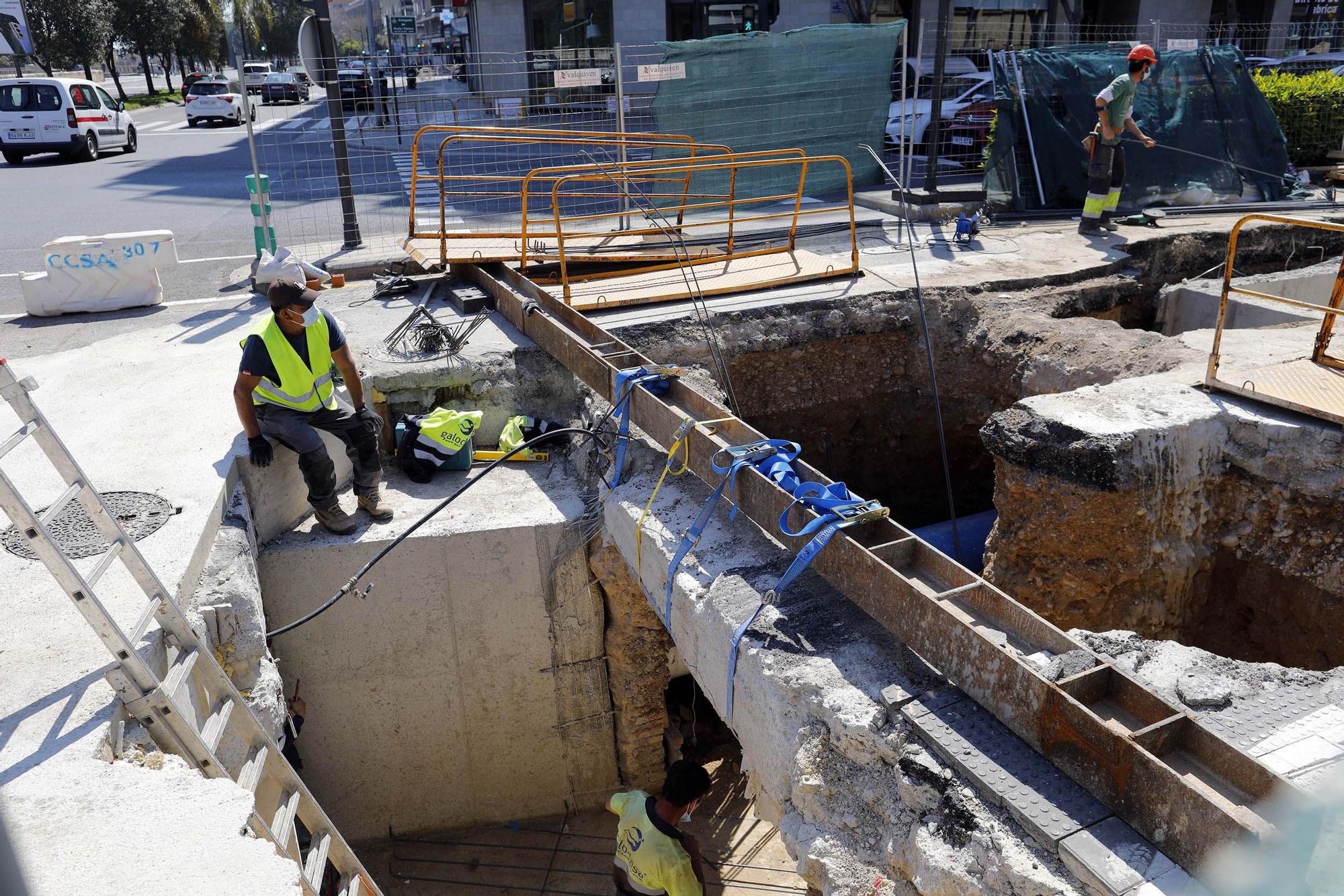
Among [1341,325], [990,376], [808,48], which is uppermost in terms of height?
[808,48]

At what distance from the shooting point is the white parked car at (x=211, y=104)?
97.5ft

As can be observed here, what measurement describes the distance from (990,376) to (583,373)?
374 cm

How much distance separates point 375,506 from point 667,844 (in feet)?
9.24

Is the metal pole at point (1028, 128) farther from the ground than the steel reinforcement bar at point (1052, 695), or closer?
farther from the ground

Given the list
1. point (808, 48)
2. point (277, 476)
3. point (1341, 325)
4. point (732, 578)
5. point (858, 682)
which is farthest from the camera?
point (808, 48)

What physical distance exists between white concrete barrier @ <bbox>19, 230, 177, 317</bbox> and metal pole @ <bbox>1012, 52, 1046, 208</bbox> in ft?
32.5

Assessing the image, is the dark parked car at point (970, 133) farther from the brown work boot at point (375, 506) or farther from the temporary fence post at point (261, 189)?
the brown work boot at point (375, 506)

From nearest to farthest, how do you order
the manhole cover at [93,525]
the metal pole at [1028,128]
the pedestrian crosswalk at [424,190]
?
the manhole cover at [93,525], the metal pole at [1028,128], the pedestrian crosswalk at [424,190]

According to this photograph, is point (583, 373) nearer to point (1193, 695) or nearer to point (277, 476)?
point (277, 476)

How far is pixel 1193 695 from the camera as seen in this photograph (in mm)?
3490

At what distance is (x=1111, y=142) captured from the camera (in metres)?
10.4

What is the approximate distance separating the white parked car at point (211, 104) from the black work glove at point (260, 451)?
92.6ft

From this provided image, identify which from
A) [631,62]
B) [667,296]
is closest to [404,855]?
[667,296]

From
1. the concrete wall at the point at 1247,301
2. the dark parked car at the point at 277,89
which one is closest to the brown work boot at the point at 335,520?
the concrete wall at the point at 1247,301
